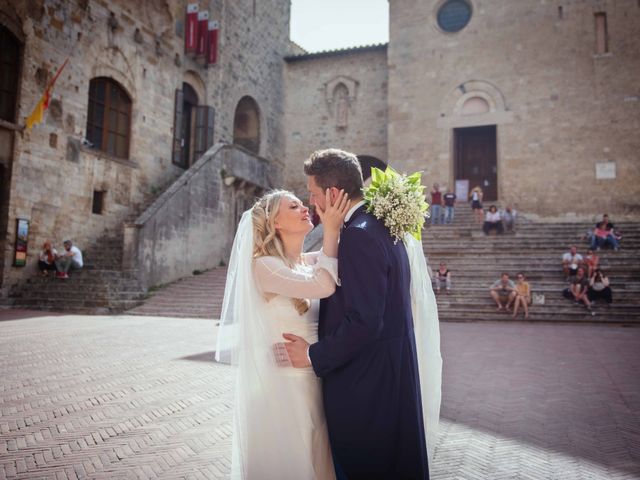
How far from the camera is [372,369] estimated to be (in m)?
2.30

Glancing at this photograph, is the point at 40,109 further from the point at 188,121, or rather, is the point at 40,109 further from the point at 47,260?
the point at 188,121

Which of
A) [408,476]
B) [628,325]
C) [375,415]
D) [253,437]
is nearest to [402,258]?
[375,415]

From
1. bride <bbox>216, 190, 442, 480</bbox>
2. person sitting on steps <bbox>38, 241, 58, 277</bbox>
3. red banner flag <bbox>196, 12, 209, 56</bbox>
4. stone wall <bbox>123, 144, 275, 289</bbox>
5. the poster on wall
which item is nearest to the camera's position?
bride <bbox>216, 190, 442, 480</bbox>

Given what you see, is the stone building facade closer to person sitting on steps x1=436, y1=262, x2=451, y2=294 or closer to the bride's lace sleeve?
person sitting on steps x1=436, y1=262, x2=451, y2=294

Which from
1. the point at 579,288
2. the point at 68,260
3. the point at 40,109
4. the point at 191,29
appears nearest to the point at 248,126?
the point at 191,29

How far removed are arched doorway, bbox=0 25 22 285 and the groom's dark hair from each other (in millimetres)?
14011

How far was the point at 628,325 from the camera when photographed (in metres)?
11.1

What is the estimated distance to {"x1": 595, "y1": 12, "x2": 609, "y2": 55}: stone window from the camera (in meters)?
20.5

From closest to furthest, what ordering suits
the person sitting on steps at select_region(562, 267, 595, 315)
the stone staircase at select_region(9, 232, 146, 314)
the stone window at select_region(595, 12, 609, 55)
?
the person sitting on steps at select_region(562, 267, 595, 315) < the stone staircase at select_region(9, 232, 146, 314) < the stone window at select_region(595, 12, 609, 55)

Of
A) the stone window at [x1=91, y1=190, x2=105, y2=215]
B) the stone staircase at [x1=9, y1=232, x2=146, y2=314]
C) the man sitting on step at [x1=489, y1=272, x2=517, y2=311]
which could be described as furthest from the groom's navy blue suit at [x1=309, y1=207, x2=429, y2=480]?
the stone window at [x1=91, y1=190, x2=105, y2=215]

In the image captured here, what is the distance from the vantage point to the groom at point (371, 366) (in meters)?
2.22

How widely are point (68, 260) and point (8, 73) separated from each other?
5664 millimetres

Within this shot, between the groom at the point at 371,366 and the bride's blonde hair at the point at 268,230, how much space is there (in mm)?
485

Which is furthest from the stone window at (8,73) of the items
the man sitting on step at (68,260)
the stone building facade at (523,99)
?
the stone building facade at (523,99)
